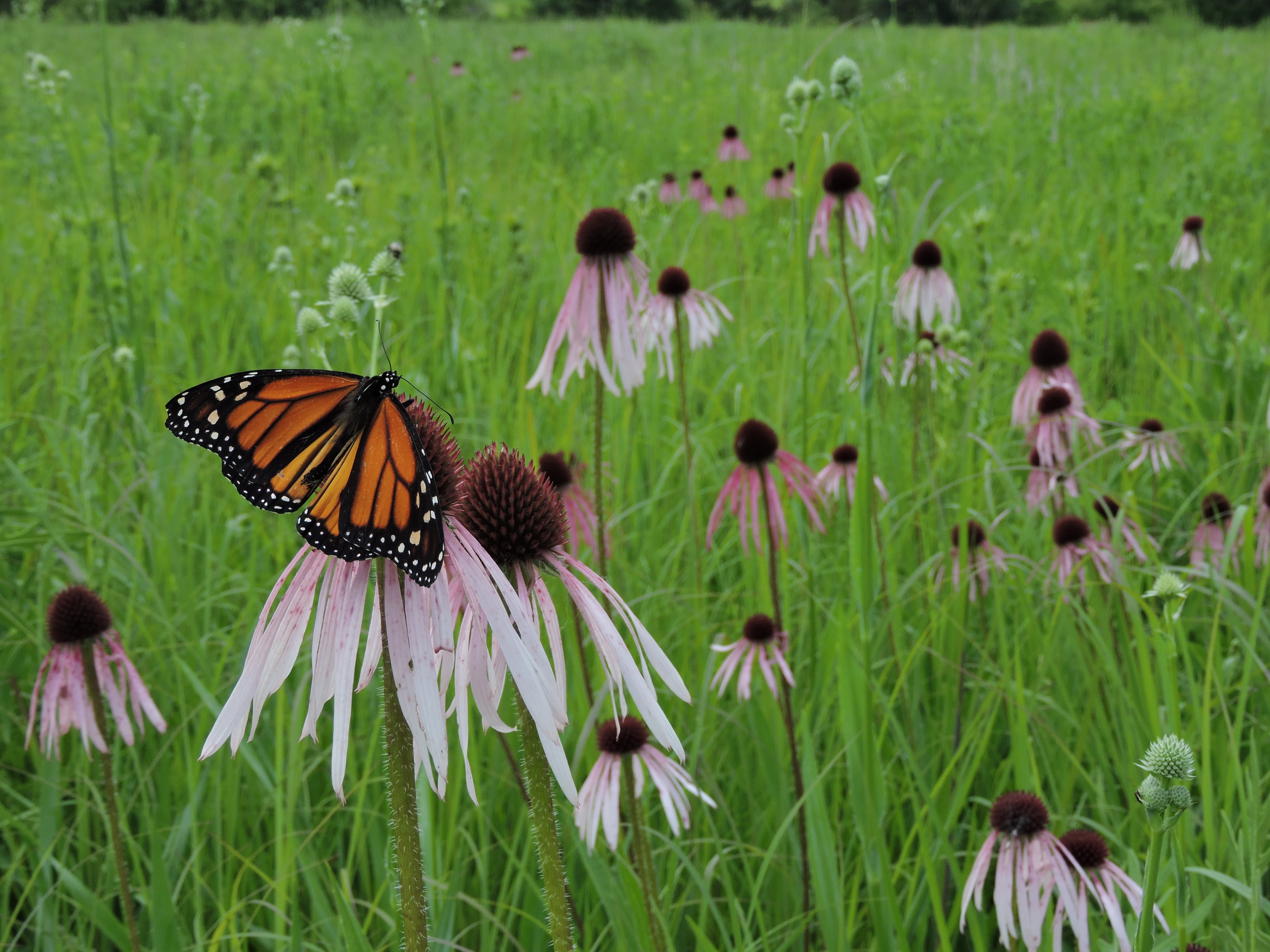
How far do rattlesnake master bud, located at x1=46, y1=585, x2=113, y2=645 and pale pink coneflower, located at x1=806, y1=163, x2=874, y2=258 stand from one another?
191cm

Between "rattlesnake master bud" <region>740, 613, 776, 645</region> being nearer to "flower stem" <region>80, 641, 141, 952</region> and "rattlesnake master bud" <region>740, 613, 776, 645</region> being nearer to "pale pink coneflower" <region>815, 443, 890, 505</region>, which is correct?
"pale pink coneflower" <region>815, 443, 890, 505</region>

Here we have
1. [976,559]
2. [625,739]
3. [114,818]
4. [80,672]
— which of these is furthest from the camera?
[976,559]

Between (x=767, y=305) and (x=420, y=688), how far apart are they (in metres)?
3.40

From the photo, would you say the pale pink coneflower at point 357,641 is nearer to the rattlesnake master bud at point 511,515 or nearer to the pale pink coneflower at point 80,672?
the rattlesnake master bud at point 511,515

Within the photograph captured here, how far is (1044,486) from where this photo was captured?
7.95 feet

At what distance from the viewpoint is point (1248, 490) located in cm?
269

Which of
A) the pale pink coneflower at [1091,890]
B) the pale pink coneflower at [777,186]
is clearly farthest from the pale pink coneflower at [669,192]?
the pale pink coneflower at [1091,890]

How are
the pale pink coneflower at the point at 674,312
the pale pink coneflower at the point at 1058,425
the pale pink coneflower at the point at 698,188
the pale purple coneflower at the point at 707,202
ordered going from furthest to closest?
1. the pale pink coneflower at the point at 698,188
2. the pale purple coneflower at the point at 707,202
3. the pale pink coneflower at the point at 674,312
4. the pale pink coneflower at the point at 1058,425

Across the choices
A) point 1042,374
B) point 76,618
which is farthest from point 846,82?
point 76,618

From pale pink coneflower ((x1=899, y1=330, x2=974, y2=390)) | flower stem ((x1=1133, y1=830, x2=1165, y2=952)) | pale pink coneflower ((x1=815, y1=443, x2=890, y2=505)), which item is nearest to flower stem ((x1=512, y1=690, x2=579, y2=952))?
flower stem ((x1=1133, y1=830, x2=1165, y2=952))

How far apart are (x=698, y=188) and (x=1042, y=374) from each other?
9.45 ft

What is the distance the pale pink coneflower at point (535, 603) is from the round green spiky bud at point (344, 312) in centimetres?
92

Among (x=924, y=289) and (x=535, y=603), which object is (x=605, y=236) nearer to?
(x=924, y=289)

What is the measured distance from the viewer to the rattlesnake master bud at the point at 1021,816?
4.22ft
